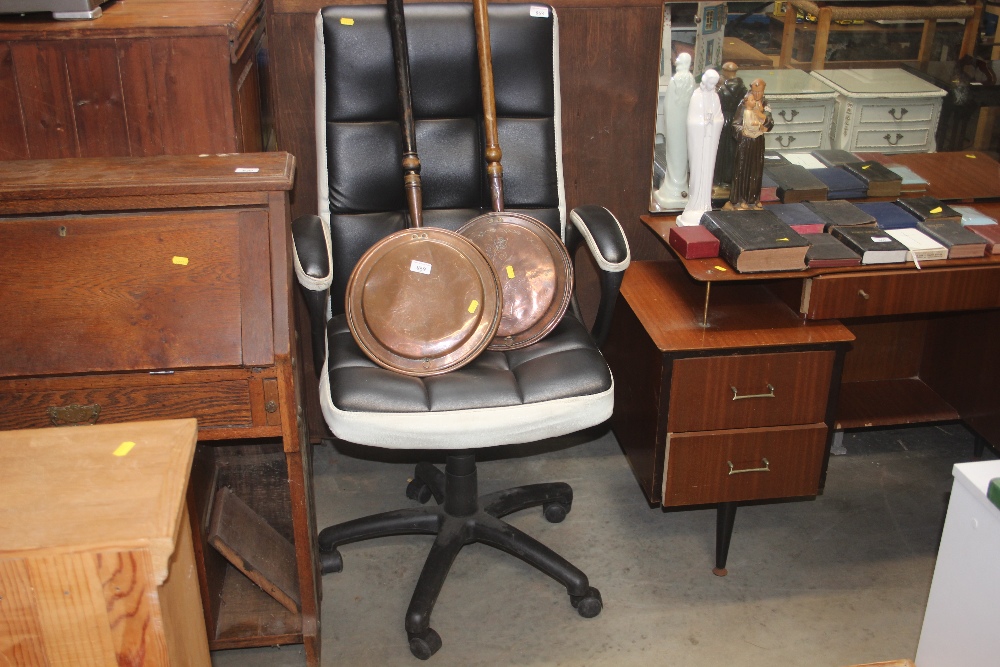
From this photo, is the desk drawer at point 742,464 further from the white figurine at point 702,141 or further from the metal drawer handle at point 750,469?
the white figurine at point 702,141

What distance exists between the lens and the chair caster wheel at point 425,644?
210 cm

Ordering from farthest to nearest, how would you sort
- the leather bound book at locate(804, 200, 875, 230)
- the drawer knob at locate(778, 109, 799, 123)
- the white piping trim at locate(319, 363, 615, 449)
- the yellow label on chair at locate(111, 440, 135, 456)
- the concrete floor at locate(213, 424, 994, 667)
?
1. the drawer knob at locate(778, 109, 799, 123)
2. the leather bound book at locate(804, 200, 875, 230)
3. the concrete floor at locate(213, 424, 994, 667)
4. the white piping trim at locate(319, 363, 615, 449)
5. the yellow label on chair at locate(111, 440, 135, 456)

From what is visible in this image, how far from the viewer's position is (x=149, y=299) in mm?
1785

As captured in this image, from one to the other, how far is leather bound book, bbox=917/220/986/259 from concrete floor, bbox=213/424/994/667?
29.0 inches

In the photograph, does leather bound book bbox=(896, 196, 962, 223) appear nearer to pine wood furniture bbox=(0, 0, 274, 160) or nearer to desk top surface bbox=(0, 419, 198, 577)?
pine wood furniture bbox=(0, 0, 274, 160)

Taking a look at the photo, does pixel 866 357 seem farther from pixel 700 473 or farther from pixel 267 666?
pixel 267 666

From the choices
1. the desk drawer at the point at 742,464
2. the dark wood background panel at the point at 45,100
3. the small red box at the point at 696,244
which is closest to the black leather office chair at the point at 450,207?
the small red box at the point at 696,244

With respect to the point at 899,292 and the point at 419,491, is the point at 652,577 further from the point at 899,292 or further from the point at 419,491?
the point at 899,292

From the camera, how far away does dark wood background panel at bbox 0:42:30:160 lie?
1974 millimetres

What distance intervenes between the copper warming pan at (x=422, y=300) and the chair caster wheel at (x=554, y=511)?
628 mm

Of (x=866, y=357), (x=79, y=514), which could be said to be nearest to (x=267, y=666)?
(x=79, y=514)

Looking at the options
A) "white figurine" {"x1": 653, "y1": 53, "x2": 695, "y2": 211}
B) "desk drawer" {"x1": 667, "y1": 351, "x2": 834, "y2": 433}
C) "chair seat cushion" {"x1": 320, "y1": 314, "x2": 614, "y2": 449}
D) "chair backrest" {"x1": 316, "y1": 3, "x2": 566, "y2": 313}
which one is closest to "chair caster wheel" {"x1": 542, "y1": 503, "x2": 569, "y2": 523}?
"desk drawer" {"x1": 667, "y1": 351, "x2": 834, "y2": 433}

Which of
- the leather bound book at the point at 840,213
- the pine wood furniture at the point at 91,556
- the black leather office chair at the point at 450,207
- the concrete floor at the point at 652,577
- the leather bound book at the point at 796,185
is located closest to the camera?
the pine wood furniture at the point at 91,556

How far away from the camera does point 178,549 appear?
1460 mm
